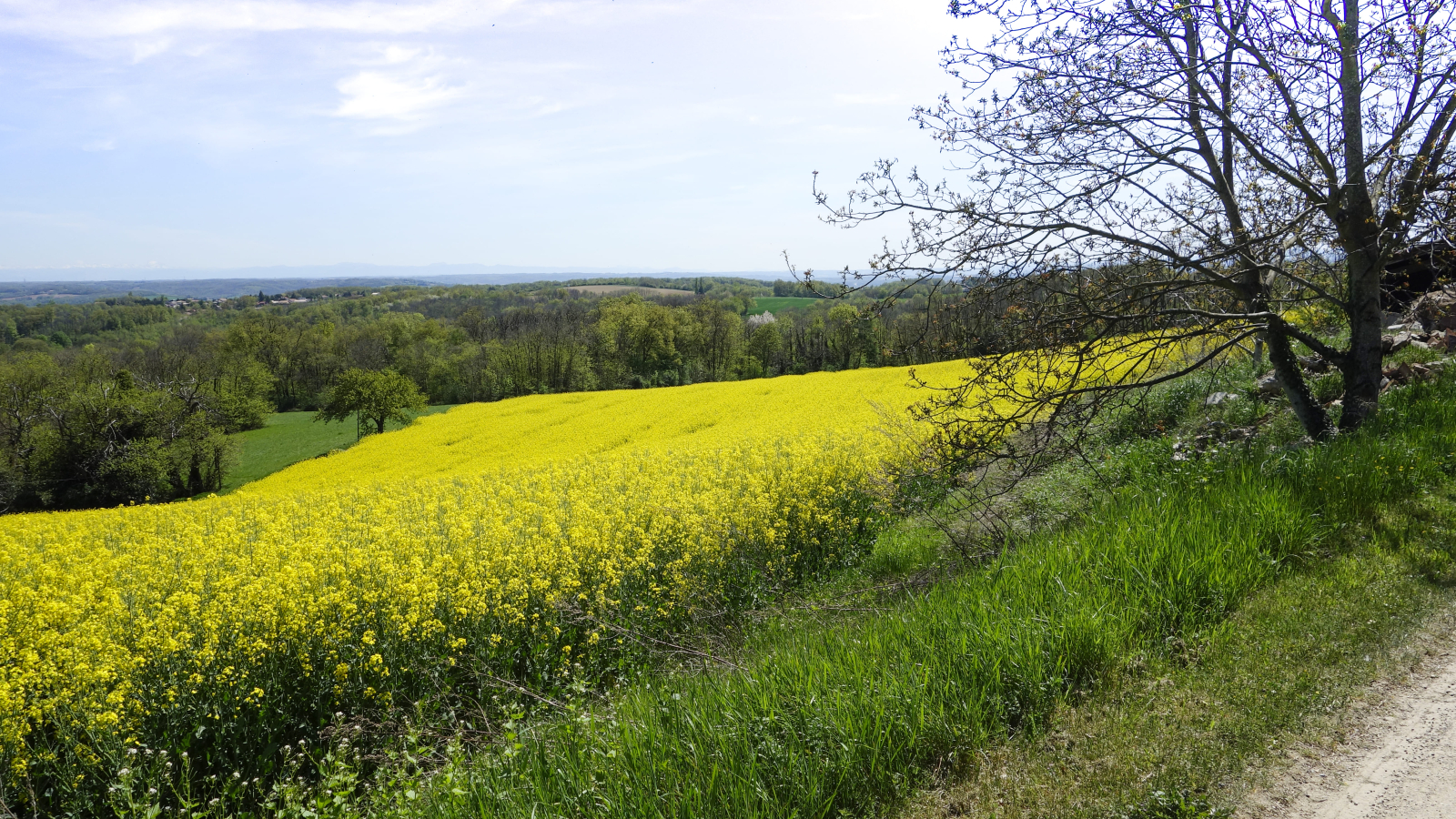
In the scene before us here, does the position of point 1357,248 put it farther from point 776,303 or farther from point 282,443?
point 776,303

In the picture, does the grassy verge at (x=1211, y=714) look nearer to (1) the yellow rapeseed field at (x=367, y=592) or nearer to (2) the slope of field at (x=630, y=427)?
(1) the yellow rapeseed field at (x=367, y=592)

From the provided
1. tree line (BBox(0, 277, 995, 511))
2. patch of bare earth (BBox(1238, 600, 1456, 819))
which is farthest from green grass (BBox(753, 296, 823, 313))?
patch of bare earth (BBox(1238, 600, 1456, 819))

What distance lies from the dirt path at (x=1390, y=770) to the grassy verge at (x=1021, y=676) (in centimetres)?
20

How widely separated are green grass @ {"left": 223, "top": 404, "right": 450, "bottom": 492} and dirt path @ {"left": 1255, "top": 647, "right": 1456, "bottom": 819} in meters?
38.6

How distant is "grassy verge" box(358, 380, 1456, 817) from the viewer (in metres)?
2.89

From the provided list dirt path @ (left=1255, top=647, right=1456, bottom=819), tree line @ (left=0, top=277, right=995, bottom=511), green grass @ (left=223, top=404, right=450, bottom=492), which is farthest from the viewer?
green grass @ (left=223, top=404, right=450, bottom=492)

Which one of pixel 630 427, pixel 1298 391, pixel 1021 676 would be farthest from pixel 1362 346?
pixel 630 427

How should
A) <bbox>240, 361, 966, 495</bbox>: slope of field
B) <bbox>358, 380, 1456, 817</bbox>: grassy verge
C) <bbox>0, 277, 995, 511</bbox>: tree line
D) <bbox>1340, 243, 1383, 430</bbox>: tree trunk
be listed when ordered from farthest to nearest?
<bbox>0, 277, 995, 511</bbox>: tree line → <bbox>240, 361, 966, 495</bbox>: slope of field → <bbox>1340, 243, 1383, 430</bbox>: tree trunk → <bbox>358, 380, 1456, 817</bbox>: grassy verge

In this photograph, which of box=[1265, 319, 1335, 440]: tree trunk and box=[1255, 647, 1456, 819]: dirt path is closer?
box=[1255, 647, 1456, 819]: dirt path

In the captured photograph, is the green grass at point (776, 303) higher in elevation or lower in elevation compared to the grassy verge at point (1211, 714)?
higher

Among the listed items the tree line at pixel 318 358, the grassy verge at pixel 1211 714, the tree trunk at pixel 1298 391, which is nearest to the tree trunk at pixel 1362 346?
the tree trunk at pixel 1298 391

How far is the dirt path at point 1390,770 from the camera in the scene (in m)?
2.52

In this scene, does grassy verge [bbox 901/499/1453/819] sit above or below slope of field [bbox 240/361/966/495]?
above

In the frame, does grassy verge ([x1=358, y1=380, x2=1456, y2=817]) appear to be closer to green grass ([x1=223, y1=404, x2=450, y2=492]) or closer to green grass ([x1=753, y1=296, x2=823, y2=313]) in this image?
green grass ([x1=223, y1=404, x2=450, y2=492])
